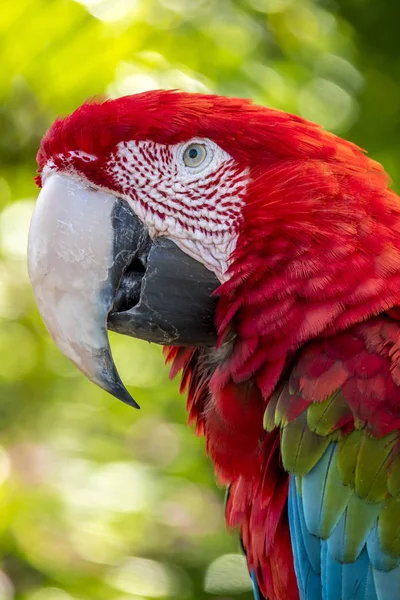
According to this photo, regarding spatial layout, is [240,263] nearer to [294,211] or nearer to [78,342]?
[294,211]

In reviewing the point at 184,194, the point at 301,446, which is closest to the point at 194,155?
the point at 184,194

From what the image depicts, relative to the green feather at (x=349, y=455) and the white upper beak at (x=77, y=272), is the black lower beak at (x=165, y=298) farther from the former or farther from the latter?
the green feather at (x=349, y=455)

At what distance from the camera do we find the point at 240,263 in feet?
3.83

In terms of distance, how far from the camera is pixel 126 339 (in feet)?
6.99

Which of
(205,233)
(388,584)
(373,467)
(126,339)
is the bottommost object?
(388,584)

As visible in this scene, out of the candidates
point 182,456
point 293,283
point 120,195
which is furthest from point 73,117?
point 182,456

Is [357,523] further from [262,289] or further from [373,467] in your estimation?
[262,289]

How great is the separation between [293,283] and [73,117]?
0.41 metres

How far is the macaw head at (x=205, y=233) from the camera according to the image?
113 centimetres

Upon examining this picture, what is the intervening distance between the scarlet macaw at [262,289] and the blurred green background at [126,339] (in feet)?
1.58

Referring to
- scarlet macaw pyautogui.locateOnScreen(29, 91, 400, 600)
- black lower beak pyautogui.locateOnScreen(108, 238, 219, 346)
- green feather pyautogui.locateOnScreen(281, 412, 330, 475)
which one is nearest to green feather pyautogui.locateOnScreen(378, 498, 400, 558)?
scarlet macaw pyautogui.locateOnScreen(29, 91, 400, 600)

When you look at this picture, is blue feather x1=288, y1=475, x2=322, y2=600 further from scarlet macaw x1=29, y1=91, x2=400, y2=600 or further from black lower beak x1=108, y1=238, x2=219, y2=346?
black lower beak x1=108, y1=238, x2=219, y2=346

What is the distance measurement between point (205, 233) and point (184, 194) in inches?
2.7

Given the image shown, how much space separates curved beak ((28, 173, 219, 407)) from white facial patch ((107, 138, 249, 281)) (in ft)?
0.06
